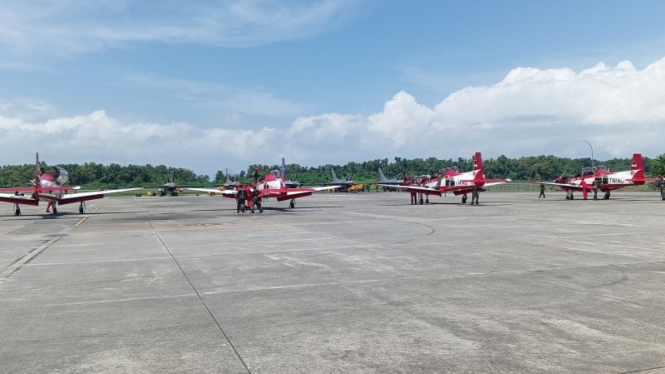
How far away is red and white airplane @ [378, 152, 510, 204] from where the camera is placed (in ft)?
150

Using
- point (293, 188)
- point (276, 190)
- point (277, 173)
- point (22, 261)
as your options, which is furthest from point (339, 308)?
point (293, 188)

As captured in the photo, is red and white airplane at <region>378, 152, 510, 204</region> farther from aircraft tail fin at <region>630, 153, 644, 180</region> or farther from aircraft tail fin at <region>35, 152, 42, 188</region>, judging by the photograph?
aircraft tail fin at <region>35, 152, 42, 188</region>

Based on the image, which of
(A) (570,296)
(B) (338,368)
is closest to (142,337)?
(B) (338,368)

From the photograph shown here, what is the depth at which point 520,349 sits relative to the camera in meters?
5.93

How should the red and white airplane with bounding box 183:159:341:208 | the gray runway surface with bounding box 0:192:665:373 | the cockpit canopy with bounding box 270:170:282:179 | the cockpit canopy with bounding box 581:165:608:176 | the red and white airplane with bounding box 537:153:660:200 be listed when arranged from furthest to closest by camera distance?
the cockpit canopy with bounding box 581:165:608:176
the red and white airplane with bounding box 537:153:660:200
the cockpit canopy with bounding box 270:170:282:179
the red and white airplane with bounding box 183:159:341:208
the gray runway surface with bounding box 0:192:665:373

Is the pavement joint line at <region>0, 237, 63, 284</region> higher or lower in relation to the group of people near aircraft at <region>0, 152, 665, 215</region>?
lower

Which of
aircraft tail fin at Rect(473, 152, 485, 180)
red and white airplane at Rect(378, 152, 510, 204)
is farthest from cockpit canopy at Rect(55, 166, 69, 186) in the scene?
aircraft tail fin at Rect(473, 152, 485, 180)

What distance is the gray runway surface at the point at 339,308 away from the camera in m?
5.69

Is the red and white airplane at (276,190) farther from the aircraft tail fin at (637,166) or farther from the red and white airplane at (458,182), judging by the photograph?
the aircraft tail fin at (637,166)

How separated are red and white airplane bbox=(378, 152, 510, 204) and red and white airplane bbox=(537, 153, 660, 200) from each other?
10116 millimetres

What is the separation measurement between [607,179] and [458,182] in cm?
1631

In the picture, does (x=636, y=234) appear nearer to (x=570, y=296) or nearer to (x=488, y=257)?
(x=488, y=257)

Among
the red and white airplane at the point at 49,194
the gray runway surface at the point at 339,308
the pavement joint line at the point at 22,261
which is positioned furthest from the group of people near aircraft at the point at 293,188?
the gray runway surface at the point at 339,308

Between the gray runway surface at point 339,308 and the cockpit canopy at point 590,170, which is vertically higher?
the cockpit canopy at point 590,170
